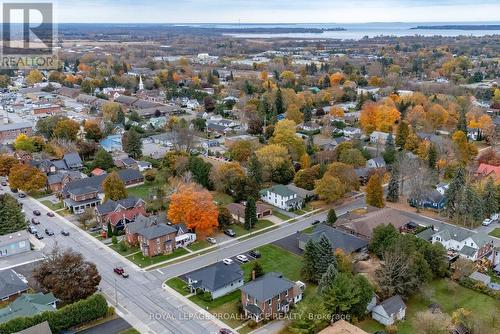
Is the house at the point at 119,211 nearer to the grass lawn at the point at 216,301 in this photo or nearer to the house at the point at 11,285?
the house at the point at 11,285

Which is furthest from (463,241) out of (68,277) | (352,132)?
(352,132)

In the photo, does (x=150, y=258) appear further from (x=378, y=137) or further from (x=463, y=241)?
(x=378, y=137)

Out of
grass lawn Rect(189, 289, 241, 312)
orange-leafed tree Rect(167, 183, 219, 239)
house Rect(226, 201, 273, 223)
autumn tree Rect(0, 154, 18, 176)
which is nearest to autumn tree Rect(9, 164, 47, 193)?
autumn tree Rect(0, 154, 18, 176)

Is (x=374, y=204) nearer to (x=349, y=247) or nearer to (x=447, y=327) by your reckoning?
(x=349, y=247)

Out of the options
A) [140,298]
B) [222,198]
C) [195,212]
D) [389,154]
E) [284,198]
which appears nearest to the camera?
[140,298]

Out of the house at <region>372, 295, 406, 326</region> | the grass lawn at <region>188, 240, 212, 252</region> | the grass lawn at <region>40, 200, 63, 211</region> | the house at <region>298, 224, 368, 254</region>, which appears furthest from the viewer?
the grass lawn at <region>40, 200, 63, 211</region>

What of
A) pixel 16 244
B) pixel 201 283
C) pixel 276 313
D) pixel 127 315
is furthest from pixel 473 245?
pixel 16 244

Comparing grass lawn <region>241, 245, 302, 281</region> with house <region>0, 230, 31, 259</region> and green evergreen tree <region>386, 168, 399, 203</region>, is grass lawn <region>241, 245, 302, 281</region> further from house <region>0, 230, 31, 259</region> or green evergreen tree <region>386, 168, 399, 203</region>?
house <region>0, 230, 31, 259</region>
